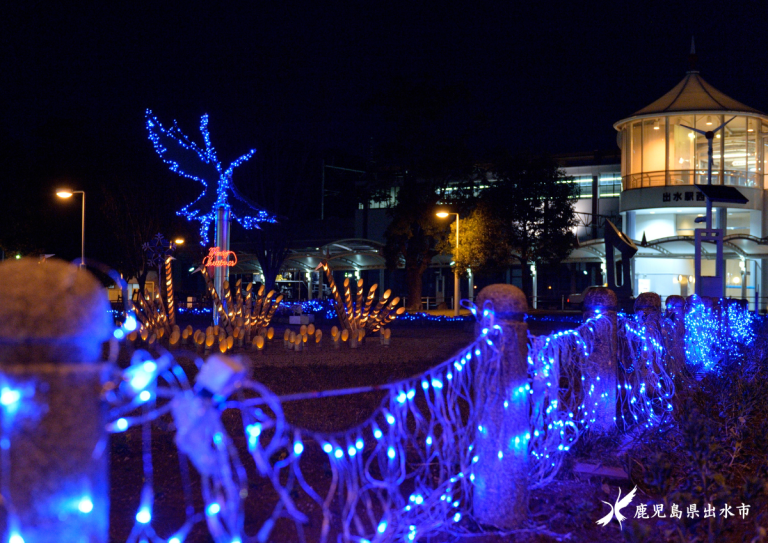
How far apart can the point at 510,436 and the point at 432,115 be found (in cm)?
3335

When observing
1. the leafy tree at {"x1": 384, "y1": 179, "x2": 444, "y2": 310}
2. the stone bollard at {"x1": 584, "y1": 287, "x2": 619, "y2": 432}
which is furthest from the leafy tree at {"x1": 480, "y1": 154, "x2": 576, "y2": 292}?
the stone bollard at {"x1": 584, "y1": 287, "x2": 619, "y2": 432}

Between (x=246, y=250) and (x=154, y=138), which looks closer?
(x=154, y=138)

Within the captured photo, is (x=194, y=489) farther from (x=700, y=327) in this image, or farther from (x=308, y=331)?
(x=308, y=331)

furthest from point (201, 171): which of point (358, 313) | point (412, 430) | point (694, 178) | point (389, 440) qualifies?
point (694, 178)

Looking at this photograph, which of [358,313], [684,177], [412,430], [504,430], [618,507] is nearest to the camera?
[504,430]

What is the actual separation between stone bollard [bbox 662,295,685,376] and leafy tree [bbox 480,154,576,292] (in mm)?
28397

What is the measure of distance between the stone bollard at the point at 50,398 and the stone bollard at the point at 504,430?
7.99 ft

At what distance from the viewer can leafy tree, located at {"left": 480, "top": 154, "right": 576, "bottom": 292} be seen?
1553 inches

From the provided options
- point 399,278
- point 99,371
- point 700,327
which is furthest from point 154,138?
point 399,278

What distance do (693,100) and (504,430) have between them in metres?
42.7

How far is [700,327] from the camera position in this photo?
1178 centimetres

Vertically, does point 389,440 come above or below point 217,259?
below

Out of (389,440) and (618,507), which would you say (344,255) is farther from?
(389,440)

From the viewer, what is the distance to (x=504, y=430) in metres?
4.05
